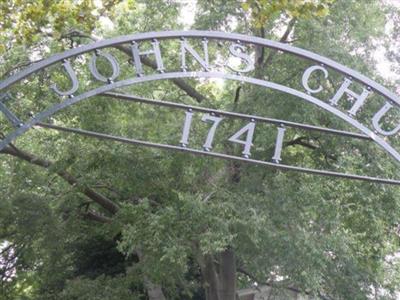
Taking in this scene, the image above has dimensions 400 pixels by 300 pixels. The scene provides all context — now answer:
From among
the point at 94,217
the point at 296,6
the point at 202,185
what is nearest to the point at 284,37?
the point at 202,185

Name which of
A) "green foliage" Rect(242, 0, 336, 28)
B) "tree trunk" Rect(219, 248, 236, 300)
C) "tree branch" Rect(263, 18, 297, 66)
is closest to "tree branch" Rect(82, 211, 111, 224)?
"tree trunk" Rect(219, 248, 236, 300)

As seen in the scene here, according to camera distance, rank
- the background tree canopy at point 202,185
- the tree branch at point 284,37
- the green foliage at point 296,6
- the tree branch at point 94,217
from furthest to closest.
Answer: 1. the tree branch at point 94,217
2. the tree branch at point 284,37
3. the background tree canopy at point 202,185
4. the green foliage at point 296,6

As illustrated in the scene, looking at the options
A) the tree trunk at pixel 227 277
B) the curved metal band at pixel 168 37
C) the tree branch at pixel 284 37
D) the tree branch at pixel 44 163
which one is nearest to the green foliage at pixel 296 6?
the curved metal band at pixel 168 37

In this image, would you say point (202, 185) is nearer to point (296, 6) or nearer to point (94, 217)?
point (94, 217)

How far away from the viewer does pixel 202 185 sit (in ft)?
39.2

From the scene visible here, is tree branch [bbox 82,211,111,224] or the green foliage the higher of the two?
tree branch [bbox 82,211,111,224]

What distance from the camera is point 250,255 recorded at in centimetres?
1111

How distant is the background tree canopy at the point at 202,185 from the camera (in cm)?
1052

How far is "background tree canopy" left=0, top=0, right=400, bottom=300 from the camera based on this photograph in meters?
10.5

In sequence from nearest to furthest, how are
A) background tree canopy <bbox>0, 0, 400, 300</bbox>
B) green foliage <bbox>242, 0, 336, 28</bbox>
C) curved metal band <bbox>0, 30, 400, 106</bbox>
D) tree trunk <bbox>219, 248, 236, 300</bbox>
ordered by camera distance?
curved metal band <bbox>0, 30, 400, 106</bbox>, green foliage <bbox>242, 0, 336, 28</bbox>, background tree canopy <bbox>0, 0, 400, 300</bbox>, tree trunk <bbox>219, 248, 236, 300</bbox>

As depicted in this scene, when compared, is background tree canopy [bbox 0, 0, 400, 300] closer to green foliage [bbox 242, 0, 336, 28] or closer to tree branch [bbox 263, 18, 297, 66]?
tree branch [bbox 263, 18, 297, 66]

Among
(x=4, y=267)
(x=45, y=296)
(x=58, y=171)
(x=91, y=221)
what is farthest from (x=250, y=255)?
(x=4, y=267)

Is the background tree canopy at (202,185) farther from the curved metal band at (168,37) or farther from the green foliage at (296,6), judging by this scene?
the curved metal band at (168,37)

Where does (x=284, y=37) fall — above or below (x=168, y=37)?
above
